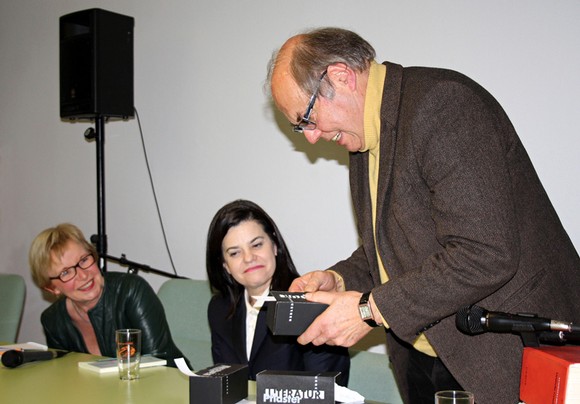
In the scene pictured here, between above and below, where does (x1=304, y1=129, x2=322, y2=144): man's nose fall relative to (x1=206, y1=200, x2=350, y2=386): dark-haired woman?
above

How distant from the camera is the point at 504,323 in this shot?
48.1 inches

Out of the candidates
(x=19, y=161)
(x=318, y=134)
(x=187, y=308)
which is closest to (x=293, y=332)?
(x=318, y=134)

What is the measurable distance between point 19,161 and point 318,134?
12.4 feet

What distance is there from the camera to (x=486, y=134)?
1482mm

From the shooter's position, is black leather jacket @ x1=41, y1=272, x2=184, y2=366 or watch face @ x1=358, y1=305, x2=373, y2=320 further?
black leather jacket @ x1=41, y1=272, x2=184, y2=366

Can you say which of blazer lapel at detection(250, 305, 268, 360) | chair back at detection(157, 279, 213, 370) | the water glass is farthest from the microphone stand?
the water glass

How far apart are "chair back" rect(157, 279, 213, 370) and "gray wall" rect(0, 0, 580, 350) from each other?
0.64m

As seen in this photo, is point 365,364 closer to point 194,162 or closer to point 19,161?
point 194,162

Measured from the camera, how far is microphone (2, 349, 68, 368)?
7.36 ft

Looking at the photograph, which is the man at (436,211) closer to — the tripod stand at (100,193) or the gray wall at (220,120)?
the gray wall at (220,120)

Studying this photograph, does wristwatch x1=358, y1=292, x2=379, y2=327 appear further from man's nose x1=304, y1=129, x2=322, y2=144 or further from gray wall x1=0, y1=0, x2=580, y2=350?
gray wall x1=0, y1=0, x2=580, y2=350

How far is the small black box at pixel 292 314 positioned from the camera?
1.67m

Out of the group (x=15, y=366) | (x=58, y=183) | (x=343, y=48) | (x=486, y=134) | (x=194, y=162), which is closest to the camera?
(x=486, y=134)

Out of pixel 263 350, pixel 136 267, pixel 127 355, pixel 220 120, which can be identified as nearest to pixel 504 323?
pixel 127 355
